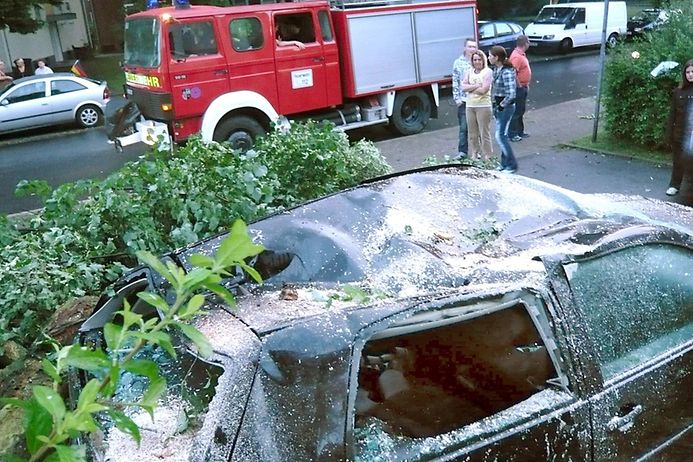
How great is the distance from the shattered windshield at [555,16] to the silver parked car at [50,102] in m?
16.9

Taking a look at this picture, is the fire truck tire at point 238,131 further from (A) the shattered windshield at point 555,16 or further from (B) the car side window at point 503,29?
(A) the shattered windshield at point 555,16

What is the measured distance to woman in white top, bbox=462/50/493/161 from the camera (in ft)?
30.2

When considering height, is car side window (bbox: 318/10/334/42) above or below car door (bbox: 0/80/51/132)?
above

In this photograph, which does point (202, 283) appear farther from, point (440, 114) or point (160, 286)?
point (440, 114)

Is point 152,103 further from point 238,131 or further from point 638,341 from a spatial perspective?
point 638,341

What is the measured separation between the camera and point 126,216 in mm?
4488

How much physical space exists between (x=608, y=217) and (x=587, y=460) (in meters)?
1.28

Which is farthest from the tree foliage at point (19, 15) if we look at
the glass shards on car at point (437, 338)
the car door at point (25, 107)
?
the glass shards on car at point (437, 338)

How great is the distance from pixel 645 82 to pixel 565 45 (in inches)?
613

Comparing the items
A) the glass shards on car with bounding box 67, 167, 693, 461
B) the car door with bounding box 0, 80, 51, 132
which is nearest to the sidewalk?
the glass shards on car with bounding box 67, 167, 693, 461

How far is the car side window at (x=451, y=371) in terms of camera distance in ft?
8.32

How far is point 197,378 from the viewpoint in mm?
2236

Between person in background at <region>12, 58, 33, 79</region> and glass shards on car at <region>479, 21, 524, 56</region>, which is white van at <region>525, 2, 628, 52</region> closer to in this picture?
glass shards on car at <region>479, 21, 524, 56</region>

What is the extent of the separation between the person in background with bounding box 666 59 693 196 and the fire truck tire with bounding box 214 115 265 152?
6.10m
